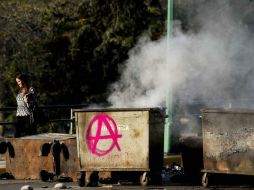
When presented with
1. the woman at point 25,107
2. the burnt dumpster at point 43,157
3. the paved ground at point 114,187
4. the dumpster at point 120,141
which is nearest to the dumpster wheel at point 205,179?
the paved ground at point 114,187

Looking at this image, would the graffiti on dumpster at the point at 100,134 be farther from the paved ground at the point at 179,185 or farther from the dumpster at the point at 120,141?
the paved ground at the point at 179,185

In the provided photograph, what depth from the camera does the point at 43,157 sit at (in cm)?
1388

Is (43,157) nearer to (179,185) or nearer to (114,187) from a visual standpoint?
(114,187)

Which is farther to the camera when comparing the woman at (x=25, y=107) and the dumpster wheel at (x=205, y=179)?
the woman at (x=25, y=107)

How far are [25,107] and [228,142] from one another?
418 centimetres

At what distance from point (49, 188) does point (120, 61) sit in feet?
49.4

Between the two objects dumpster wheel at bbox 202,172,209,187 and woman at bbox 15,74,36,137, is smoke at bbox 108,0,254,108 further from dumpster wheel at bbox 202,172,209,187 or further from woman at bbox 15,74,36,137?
dumpster wheel at bbox 202,172,209,187

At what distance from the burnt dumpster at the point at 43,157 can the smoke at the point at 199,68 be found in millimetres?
Result: 2319

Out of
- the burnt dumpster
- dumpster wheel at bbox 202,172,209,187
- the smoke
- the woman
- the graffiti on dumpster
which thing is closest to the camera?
dumpster wheel at bbox 202,172,209,187

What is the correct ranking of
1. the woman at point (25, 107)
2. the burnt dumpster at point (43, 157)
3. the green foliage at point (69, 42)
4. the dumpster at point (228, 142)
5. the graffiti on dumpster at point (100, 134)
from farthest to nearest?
the green foliage at point (69, 42)
the woman at point (25, 107)
the burnt dumpster at point (43, 157)
the graffiti on dumpster at point (100, 134)
the dumpster at point (228, 142)

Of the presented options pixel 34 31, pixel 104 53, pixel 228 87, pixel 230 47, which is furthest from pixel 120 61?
pixel 230 47

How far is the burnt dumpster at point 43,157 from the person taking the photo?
44.8 feet

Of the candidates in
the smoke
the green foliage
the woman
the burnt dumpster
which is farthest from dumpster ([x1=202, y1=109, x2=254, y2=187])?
the green foliage

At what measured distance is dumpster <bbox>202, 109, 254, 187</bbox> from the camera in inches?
480
